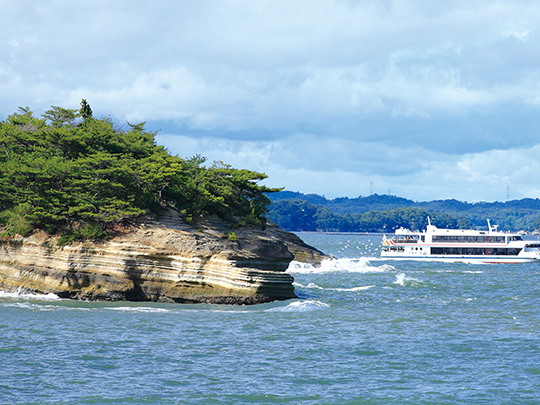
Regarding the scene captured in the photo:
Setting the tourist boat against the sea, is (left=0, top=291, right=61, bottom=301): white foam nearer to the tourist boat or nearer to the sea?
the sea

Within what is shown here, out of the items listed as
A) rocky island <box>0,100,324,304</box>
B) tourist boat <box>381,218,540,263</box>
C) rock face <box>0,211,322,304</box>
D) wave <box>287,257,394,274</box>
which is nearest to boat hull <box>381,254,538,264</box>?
tourist boat <box>381,218,540,263</box>

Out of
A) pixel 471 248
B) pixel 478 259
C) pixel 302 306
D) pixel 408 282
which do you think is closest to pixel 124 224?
pixel 302 306

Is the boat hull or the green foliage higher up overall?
the green foliage

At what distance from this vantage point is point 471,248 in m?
93.5

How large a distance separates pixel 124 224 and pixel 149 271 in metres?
4.26

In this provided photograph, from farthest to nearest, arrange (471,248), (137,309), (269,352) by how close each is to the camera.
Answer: (471,248), (137,309), (269,352)

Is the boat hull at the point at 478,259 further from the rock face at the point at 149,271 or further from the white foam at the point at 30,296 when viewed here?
the white foam at the point at 30,296

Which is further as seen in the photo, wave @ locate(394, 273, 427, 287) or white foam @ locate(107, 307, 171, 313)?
wave @ locate(394, 273, 427, 287)

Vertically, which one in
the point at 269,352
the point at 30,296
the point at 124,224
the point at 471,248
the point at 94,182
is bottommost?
the point at 269,352

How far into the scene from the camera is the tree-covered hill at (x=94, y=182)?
38.6m

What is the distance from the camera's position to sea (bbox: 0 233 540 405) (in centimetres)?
1942

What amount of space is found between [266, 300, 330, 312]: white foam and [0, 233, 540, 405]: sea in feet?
0.23

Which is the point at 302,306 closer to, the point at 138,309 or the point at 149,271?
the point at 149,271

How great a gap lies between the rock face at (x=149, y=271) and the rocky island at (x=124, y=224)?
61 millimetres
